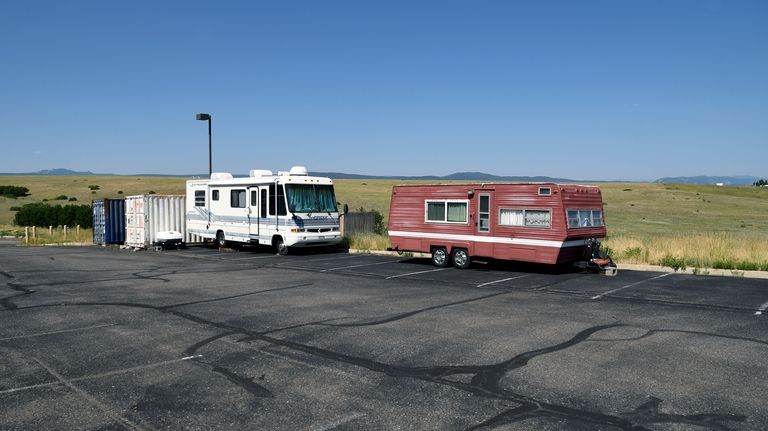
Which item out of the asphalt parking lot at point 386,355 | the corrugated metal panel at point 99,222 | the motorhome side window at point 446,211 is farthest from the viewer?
the corrugated metal panel at point 99,222

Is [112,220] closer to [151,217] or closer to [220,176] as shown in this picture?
[151,217]

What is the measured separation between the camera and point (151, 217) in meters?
27.4

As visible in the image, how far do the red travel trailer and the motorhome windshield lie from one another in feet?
13.8

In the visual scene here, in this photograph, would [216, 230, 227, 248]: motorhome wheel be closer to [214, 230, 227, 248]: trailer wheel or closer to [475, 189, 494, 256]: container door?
[214, 230, 227, 248]: trailer wheel

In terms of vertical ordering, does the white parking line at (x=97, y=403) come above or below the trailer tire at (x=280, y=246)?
below

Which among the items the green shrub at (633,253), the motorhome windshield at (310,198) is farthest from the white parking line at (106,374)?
the green shrub at (633,253)

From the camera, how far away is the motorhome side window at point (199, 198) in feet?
86.8

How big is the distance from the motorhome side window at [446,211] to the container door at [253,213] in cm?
753

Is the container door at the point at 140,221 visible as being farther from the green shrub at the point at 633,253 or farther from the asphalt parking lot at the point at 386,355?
the green shrub at the point at 633,253

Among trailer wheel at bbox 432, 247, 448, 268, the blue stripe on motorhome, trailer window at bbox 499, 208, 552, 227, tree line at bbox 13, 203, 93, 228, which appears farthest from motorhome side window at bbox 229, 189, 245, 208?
tree line at bbox 13, 203, 93, 228

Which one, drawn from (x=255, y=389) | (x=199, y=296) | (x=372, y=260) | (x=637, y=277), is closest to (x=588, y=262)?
(x=637, y=277)

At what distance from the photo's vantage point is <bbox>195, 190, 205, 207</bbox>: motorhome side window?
26.5m

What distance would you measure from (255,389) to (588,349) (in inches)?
180

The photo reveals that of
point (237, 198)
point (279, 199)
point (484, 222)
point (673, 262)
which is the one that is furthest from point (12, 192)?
point (673, 262)
